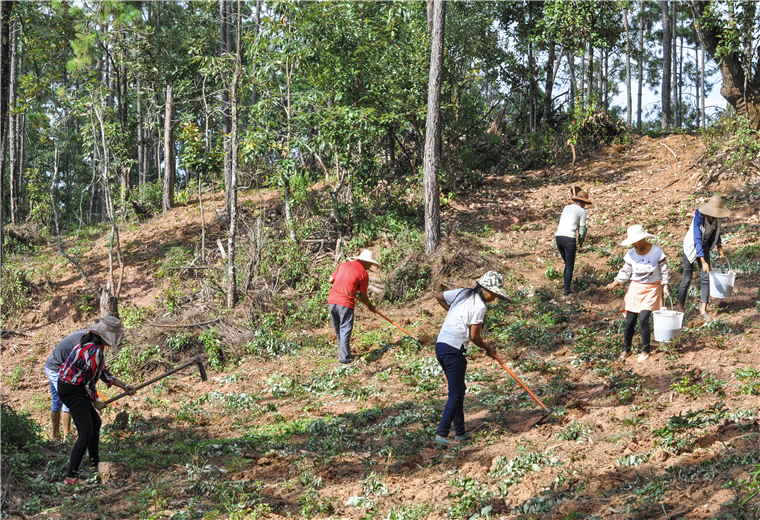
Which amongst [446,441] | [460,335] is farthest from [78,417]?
[460,335]

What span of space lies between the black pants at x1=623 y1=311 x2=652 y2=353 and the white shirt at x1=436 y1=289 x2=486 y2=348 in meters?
2.42

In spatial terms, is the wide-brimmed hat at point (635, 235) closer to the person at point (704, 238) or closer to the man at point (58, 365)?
the person at point (704, 238)

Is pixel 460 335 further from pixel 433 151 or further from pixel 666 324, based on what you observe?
pixel 433 151

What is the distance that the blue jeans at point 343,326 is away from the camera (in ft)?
30.9

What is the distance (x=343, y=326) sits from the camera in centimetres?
948

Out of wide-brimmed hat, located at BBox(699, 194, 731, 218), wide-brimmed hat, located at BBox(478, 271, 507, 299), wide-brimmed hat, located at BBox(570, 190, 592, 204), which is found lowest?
wide-brimmed hat, located at BBox(478, 271, 507, 299)

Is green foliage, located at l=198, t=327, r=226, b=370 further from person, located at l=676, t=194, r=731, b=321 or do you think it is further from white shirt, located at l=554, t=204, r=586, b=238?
person, located at l=676, t=194, r=731, b=321

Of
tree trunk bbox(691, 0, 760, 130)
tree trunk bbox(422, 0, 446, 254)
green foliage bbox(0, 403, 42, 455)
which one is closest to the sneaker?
green foliage bbox(0, 403, 42, 455)

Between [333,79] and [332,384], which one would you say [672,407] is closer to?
[332,384]

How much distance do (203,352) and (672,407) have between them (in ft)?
26.3

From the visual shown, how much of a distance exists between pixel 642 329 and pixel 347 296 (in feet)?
13.8

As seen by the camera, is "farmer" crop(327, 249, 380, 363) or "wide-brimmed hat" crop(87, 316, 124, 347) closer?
"wide-brimmed hat" crop(87, 316, 124, 347)

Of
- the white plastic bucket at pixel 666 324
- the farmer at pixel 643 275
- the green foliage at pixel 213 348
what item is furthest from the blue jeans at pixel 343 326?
the white plastic bucket at pixel 666 324

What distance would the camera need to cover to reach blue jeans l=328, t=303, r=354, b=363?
9422 mm
